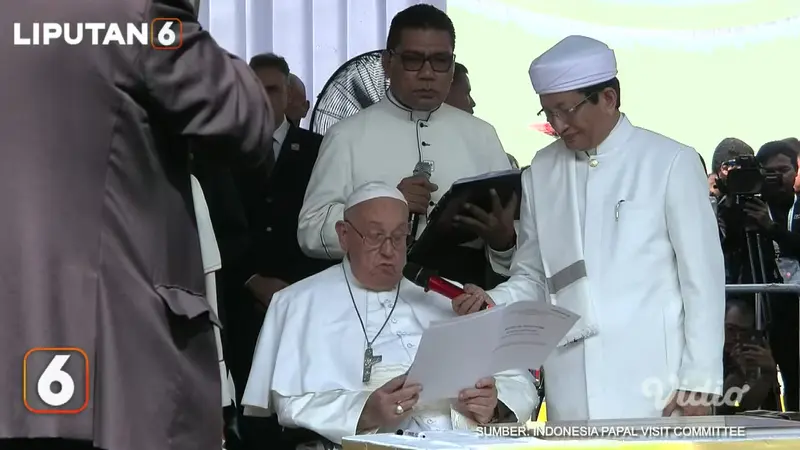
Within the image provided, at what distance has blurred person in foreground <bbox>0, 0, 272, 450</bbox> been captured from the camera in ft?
6.15

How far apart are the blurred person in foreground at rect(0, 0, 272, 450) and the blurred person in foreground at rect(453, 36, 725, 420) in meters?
1.60

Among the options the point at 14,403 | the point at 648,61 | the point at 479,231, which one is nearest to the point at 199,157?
the point at 14,403

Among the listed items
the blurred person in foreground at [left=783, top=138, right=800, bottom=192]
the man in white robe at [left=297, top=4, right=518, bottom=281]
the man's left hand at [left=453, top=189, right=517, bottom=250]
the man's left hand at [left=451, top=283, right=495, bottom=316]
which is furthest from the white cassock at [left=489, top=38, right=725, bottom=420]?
the blurred person in foreground at [left=783, top=138, right=800, bottom=192]

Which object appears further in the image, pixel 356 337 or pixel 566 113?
pixel 356 337

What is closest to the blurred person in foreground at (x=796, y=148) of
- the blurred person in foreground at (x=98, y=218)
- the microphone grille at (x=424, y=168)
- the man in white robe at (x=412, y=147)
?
the man in white robe at (x=412, y=147)

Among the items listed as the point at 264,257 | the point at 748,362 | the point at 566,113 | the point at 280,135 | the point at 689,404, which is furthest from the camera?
the point at 748,362

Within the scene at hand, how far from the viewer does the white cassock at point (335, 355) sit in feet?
11.2

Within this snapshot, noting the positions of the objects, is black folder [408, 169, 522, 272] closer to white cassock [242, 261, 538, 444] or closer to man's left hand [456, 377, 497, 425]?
white cassock [242, 261, 538, 444]

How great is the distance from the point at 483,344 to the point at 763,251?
2.96 meters

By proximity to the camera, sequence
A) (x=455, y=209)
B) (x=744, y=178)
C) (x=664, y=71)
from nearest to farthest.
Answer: (x=455, y=209), (x=744, y=178), (x=664, y=71)

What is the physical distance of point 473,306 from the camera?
11.2 ft

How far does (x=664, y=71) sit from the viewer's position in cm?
843

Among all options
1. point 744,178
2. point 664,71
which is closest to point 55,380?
point 744,178

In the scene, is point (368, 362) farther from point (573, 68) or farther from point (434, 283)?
point (573, 68)
